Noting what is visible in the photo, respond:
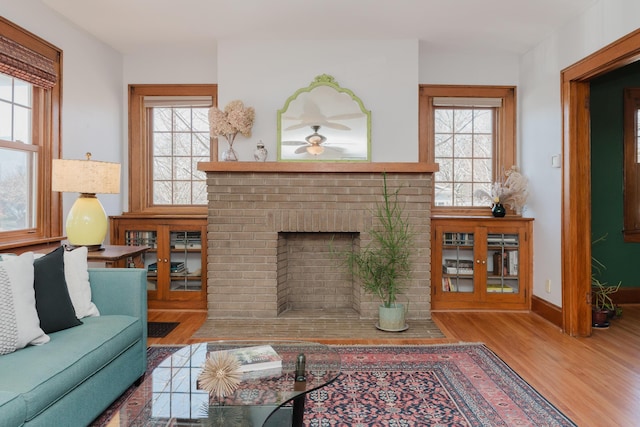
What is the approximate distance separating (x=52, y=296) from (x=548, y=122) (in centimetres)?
391

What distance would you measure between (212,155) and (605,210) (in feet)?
13.3

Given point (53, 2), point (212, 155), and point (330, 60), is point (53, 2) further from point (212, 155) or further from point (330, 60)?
point (330, 60)

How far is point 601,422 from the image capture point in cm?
207

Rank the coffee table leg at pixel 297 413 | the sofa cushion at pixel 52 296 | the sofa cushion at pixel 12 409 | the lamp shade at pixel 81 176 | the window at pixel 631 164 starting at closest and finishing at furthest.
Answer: the sofa cushion at pixel 12 409, the coffee table leg at pixel 297 413, the sofa cushion at pixel 52 296, the lamp shade at pixel 81 176, the window at pixel 631 164

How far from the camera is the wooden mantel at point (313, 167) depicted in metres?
3.74

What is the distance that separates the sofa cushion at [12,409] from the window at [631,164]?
5.11m

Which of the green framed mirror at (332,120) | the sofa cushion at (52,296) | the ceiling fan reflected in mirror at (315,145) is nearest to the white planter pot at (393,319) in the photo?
the green framed mirror at (332,120)

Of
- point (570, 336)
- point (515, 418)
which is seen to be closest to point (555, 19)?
point (570, 336)

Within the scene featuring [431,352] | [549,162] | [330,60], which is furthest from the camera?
→ [330,60]

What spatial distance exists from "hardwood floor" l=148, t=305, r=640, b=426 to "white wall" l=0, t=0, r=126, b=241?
161 cm

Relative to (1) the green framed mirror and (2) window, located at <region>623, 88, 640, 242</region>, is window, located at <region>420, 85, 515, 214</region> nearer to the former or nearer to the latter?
(1) the green framed mirror

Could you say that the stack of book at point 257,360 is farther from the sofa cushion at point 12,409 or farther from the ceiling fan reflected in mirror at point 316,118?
the ceiling fan reflected in mirror at point 316,118

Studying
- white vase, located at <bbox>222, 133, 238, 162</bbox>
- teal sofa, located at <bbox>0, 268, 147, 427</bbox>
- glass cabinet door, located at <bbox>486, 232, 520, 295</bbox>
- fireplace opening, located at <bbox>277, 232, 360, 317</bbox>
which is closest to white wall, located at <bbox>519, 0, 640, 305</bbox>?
glass cabinet door, located at <bbox>486, 232, 520, 295</bbox>

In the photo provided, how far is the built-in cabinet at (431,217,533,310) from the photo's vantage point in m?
4.13
